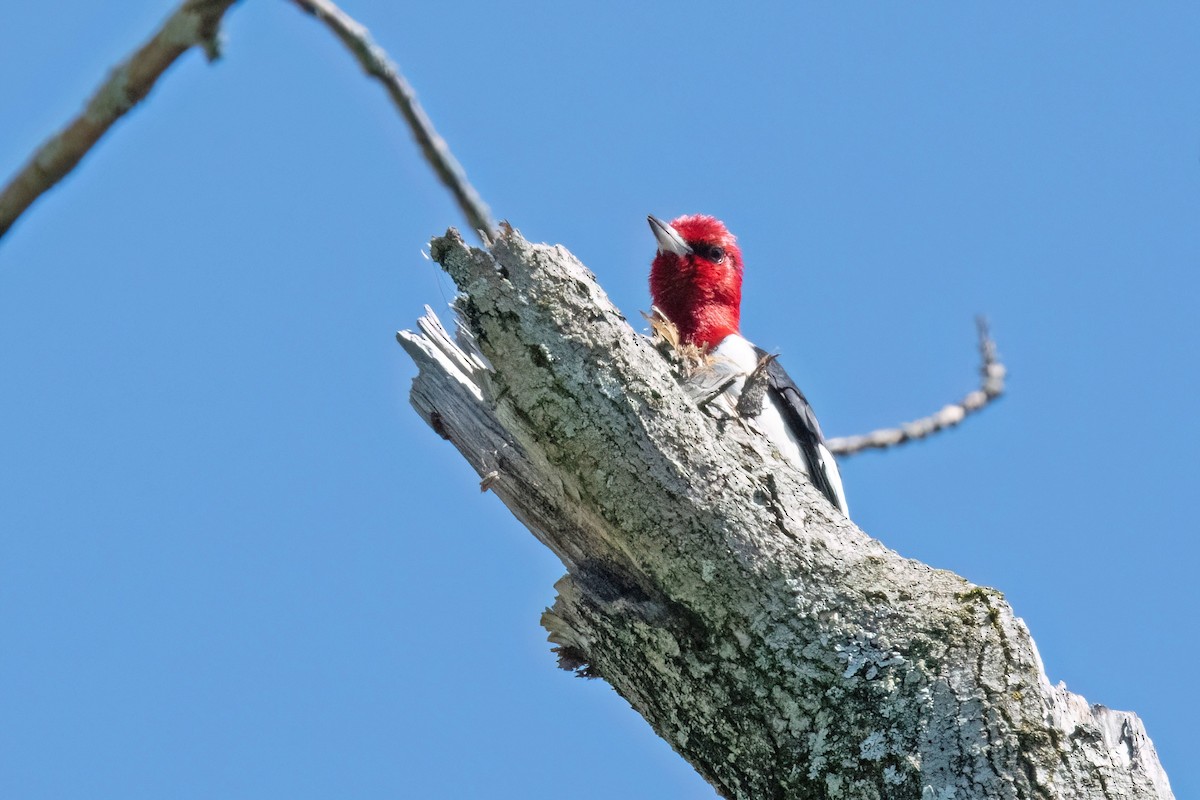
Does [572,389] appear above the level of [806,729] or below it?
above

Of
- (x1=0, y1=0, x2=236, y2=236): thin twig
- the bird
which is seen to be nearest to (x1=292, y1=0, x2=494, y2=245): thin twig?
(x1=0, y1=0, x2=236, y2=236): thin twig

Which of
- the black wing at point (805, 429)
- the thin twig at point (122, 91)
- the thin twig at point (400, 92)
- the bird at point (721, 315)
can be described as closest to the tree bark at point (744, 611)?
the thin twig at point (400, 92)

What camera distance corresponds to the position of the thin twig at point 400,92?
103 inches

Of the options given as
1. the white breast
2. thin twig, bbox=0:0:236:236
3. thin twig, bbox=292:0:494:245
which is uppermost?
the white breast

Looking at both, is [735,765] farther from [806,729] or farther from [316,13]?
[316,13]

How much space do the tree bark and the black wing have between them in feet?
6.31

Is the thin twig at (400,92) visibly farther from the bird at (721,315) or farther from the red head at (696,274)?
the red head at (696,274)

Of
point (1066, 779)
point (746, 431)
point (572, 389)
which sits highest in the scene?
point (746, 431)

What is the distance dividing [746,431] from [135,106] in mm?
1771

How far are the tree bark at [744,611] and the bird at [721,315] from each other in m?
1.73

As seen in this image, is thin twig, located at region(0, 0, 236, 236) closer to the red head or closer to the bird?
the bird

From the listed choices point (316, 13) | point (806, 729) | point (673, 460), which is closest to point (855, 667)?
point (806, 729)

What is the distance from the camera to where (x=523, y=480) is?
11.3ft

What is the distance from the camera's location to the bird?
17.2 ft
